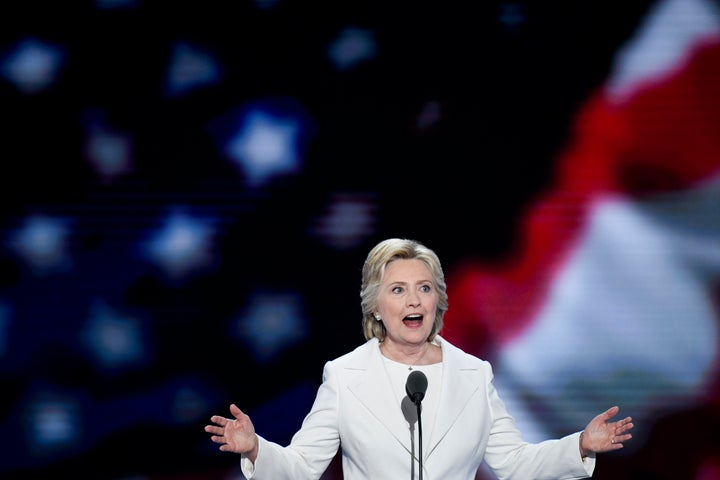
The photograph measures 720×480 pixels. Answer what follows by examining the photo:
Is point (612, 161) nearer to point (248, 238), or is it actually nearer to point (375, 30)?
point (375, 30)

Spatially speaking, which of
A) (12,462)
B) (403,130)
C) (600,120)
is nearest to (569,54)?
(600,120)

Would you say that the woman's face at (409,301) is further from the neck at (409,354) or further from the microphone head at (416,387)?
the microphone head at (416,387)

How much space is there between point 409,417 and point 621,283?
5.66 ft

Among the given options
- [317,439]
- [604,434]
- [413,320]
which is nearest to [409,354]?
[413,320]

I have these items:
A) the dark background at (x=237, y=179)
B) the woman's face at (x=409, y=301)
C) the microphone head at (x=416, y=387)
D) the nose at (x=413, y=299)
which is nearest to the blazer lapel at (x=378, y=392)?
the woman's face at (x=409, y=301)

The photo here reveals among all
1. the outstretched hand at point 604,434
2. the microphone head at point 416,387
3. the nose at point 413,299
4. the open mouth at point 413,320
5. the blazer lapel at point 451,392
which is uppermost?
the nose at point 413,299

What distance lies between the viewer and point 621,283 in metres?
4.24

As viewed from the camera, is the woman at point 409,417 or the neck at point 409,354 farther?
the neck at point 409,354

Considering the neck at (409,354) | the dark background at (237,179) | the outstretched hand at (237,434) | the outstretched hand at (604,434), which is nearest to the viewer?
the outstretched hand at (237,434)

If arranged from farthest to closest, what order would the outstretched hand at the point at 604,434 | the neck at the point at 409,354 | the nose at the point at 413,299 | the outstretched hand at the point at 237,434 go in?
the neck at the point at 409,354 < the nose at the point at 413,299 < the outstretched hand at the point at 604,434 < the outstretched hand at the point at 237,434

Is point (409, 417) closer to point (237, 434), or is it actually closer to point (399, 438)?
point (399, 438)

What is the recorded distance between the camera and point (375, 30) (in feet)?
14.0

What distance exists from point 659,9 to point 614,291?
1292mm

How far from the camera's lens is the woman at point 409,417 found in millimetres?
2875
